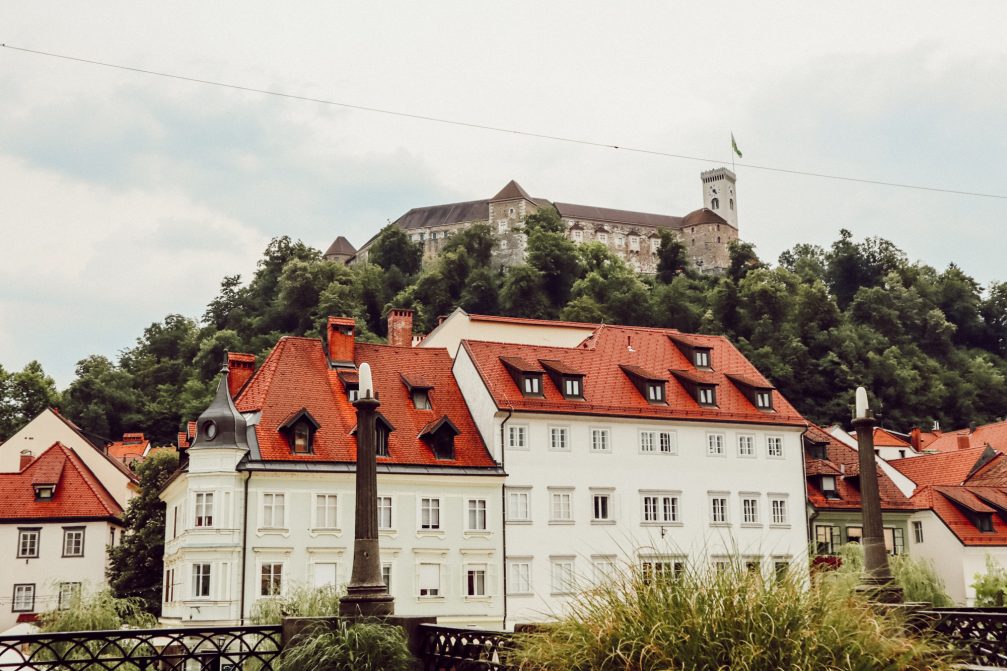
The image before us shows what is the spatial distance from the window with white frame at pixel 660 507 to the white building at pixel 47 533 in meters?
22.1

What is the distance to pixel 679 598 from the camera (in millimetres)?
8719

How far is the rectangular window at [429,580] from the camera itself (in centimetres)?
3550

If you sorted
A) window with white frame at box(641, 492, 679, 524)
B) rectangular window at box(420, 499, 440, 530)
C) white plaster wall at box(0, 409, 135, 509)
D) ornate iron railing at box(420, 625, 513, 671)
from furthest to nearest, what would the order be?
white plaster wall at box(0, 409, 135, 509) < window with white frame at box(641, 492, 679, 524) < rectangular window at box(420, 499, 440, 530) < ornate iron railing at box(420, 625, 513, 671)

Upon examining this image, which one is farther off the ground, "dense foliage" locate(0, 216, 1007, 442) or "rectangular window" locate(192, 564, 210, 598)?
"dense foliage" locate(0, 216, 1007, 442)

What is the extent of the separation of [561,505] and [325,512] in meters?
7.71

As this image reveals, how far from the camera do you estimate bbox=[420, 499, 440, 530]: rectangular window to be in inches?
1419

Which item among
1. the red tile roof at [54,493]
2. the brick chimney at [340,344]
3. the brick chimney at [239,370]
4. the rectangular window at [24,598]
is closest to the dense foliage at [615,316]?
the red tile roof at [54,493]

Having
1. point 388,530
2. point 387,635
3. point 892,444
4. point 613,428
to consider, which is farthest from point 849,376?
point 387,635

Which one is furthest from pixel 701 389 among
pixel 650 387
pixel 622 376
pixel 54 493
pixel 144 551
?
pixel 54 493

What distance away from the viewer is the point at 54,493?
47344 mm

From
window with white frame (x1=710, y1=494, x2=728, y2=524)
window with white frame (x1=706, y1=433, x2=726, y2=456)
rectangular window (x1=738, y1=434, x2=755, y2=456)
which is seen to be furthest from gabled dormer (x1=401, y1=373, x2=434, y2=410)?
→ rectangular window (x1=738, y1=434, x2=755, y2=456)

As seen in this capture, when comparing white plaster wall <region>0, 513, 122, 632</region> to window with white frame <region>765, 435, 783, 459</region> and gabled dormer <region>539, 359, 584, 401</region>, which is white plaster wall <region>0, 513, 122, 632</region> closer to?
gabled dormer <region>539, 359, 584, 401</region>

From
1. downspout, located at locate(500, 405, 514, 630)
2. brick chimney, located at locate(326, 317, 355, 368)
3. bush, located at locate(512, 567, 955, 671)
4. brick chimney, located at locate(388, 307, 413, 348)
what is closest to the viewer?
bush, located at locate(512, 567, 955, 671)

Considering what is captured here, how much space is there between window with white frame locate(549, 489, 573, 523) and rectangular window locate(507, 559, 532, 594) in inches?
67.5
